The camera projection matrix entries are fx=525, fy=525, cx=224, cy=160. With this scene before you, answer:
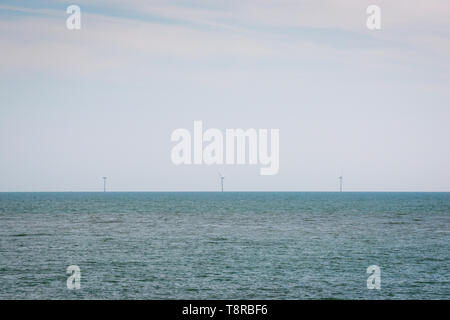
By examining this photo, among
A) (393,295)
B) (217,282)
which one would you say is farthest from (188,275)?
(393,295)

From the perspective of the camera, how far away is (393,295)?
119 ft

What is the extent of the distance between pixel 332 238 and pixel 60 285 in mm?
45247

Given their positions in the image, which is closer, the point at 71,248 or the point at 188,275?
the point at 188,275

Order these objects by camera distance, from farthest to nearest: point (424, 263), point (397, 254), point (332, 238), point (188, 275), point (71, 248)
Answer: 1. point (332, 238)
2. point (71, 248)
3. point (397, 254)
4. point (424, 263)
5. point (188, 275)

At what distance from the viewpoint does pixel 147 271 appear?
46.0 metres

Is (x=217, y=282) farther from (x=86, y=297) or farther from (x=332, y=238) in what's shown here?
(x=332, y=238)

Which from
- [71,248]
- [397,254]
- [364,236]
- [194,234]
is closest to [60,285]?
[71,248]
